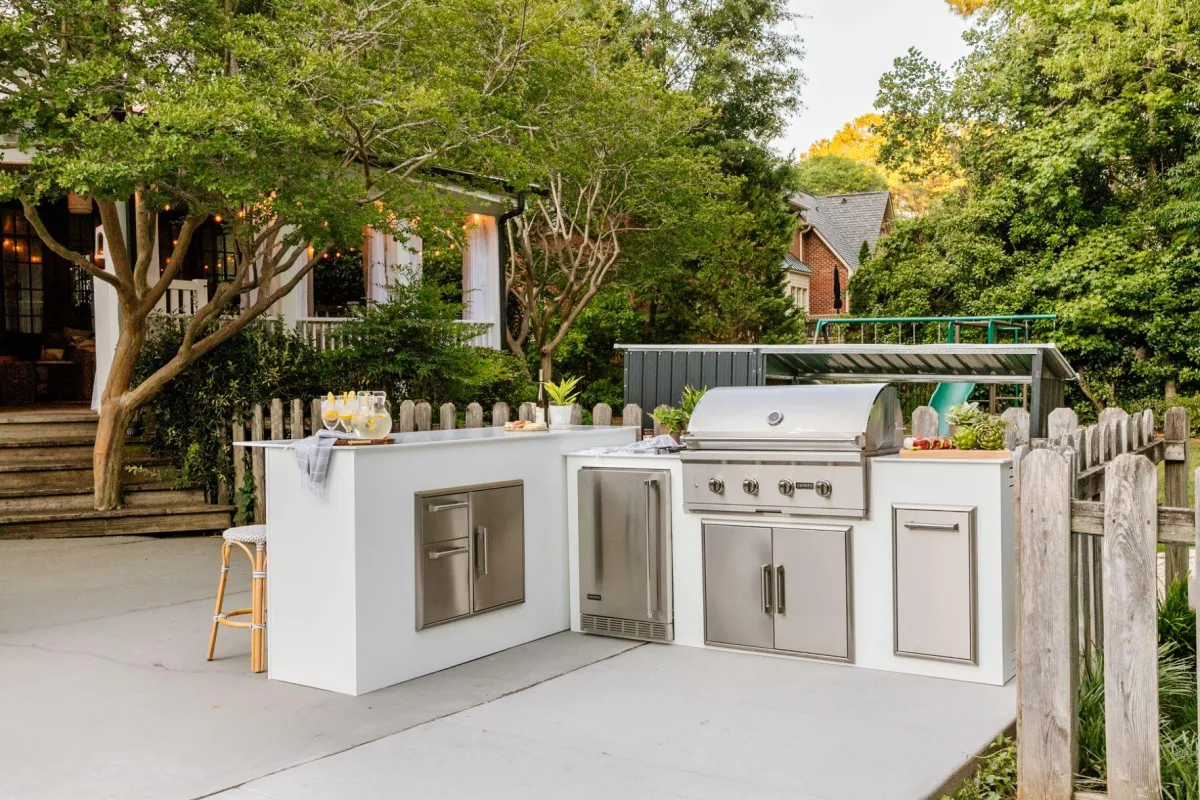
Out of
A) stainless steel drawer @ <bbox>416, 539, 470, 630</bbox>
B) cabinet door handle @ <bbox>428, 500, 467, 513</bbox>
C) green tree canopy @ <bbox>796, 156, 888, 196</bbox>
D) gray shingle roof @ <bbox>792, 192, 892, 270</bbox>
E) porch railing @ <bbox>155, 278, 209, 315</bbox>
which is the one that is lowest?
stainless steel drawer @ <bbox>416, 539, 470, 630</bbox>

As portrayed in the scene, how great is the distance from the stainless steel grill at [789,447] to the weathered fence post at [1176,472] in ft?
5.81

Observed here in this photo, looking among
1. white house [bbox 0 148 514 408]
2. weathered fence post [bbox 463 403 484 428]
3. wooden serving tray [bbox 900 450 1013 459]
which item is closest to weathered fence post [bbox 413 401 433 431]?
weathered fence post [bbox 463 403 484 428]

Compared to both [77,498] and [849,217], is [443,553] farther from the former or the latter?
[849,217]

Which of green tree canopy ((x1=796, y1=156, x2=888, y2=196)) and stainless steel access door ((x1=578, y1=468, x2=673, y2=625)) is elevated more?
green tree canopy ((x1=796, y1=156, x2=888, y2=196))

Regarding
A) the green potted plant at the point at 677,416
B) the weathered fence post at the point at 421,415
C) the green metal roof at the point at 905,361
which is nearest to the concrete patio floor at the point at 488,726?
the green potted plant at the point at 677,416

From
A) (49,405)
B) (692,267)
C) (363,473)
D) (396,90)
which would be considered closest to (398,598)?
(363,473)

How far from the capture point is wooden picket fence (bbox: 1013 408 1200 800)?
125 inches

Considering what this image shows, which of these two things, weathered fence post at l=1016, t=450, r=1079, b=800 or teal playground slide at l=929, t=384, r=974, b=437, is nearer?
weathered fence post at l=1016, t=450, r=1079, b=800

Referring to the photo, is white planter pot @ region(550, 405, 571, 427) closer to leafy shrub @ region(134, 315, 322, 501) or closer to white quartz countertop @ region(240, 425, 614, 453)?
white quartz countertop @ region(240, 425, 614, 453)

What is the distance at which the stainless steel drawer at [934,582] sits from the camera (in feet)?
16.4

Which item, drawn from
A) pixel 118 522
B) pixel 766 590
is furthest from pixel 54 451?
pixel 766 590

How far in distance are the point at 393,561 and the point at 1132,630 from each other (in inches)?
126

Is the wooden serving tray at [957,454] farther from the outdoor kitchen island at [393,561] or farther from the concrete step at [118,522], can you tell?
the concrete step at [118,522]

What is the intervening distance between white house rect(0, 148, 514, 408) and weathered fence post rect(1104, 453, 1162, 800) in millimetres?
11165
